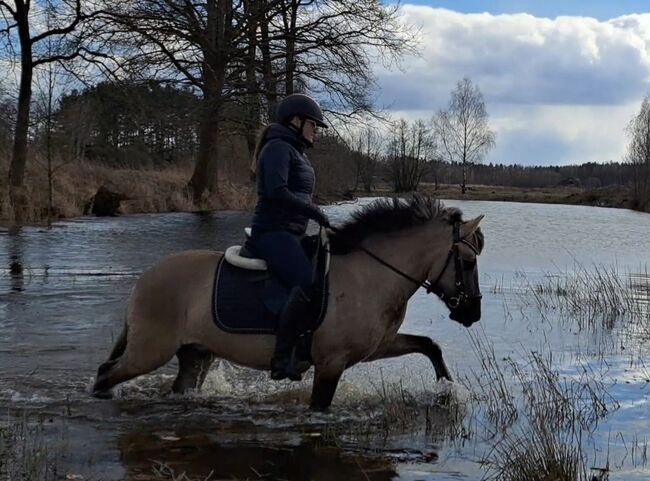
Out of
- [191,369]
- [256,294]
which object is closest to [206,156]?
[191,369]

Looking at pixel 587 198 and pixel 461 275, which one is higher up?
pixel 587 198

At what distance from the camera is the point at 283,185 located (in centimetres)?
619

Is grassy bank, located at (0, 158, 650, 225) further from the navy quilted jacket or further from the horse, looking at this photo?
the navy quilted jacket

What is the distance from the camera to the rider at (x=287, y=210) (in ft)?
20.5

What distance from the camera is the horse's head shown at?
263 inches

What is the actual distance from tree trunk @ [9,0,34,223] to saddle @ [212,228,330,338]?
20.6 meters

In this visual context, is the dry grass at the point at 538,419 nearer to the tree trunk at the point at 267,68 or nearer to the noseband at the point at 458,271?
the noseband at the point at 458,271

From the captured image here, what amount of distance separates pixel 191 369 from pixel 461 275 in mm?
2481

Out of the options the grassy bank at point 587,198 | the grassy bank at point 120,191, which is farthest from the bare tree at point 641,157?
the grassy bank at point 120,191

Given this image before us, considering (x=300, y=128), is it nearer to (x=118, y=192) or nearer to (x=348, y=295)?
(x=348, y=295)

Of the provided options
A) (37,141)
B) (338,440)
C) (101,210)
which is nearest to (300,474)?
(338,440)

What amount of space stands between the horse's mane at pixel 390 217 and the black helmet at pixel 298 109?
953mm

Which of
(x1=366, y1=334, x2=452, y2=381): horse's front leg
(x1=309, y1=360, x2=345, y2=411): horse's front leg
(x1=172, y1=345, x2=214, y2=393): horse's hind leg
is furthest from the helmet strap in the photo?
(x1=172, y1=345, x2=214, y2=393): horse's hind leg

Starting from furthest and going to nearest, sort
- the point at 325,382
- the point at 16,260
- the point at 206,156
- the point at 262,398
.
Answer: the point at 206,156 < the point at 16,260 < the point at 262,398 < the point at 325,382
